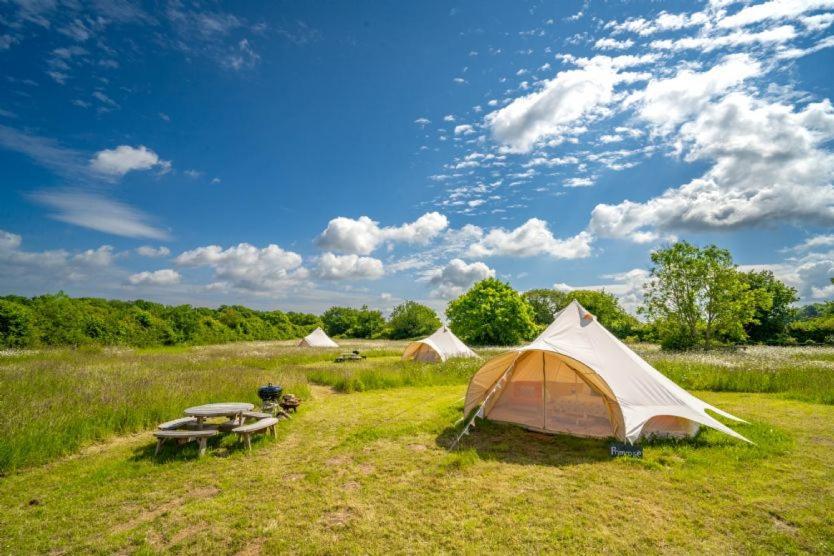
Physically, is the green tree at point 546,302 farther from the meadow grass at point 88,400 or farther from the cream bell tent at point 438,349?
the meadow grass at point 88,400

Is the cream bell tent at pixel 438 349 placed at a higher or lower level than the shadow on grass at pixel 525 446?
higher

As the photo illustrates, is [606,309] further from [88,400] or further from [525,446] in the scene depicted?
[88,400]

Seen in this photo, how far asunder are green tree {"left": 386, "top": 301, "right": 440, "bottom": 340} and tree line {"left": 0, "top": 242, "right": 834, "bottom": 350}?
0.47ft

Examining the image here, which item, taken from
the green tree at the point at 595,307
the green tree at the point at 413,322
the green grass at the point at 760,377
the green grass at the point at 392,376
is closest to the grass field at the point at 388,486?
the green grass at the point at 760,377

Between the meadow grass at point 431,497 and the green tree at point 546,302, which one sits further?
the green tree at point 546,302

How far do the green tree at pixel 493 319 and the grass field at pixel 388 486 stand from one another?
968 inches

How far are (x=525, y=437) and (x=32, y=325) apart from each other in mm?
34185

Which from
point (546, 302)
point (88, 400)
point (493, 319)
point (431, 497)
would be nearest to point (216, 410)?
point (88, 400)

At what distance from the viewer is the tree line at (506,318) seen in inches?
1053

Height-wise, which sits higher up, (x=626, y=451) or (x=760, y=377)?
(x=760, y=377)

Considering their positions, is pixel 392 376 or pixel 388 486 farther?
pixel 392 376

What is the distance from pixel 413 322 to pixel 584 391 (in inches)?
1730

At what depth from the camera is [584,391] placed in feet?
29.2

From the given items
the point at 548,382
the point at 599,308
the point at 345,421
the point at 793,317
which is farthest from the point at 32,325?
the point at 793,317
